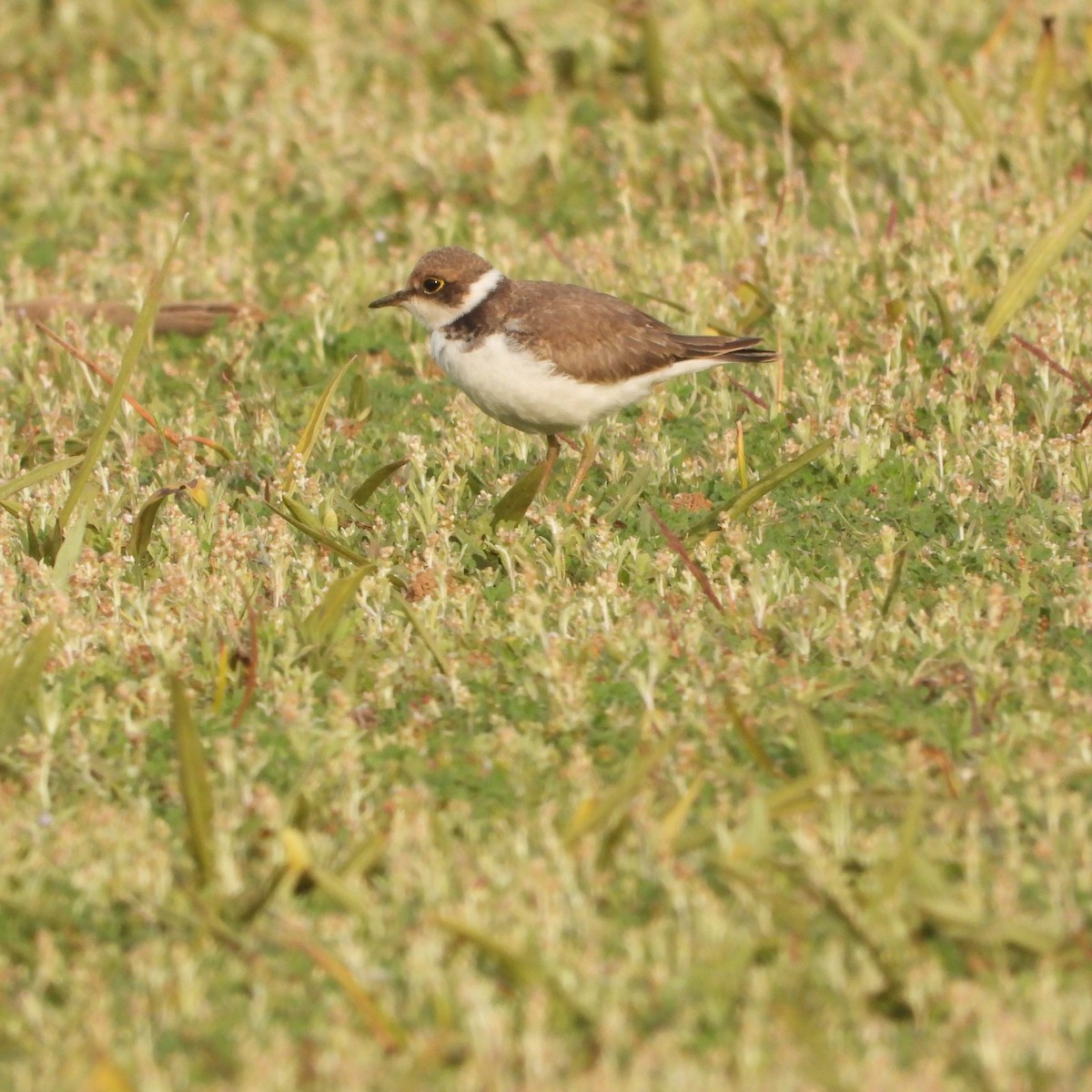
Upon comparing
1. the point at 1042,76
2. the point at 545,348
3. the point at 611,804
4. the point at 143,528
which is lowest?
the point at 143,528

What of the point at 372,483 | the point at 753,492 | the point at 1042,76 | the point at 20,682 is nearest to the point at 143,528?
the point at 372,483

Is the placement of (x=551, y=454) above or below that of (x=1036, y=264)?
below

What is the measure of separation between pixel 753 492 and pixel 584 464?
107 centimetres

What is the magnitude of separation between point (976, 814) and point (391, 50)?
387 inches

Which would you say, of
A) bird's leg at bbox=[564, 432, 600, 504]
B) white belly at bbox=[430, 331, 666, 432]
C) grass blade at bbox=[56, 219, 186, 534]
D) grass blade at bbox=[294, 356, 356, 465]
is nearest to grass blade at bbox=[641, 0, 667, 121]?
bird's leg at bbox=[564, 432, 600, 504]

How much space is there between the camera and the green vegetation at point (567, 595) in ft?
15.4

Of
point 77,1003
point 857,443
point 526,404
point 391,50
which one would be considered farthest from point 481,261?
point 391,50

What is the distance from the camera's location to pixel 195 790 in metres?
5.35

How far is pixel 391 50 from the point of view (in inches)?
538

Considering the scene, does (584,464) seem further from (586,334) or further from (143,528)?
(143,528)

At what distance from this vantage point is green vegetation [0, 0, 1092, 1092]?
470cm

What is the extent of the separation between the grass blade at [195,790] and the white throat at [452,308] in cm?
321

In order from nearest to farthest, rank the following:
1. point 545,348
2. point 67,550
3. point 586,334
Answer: point 67,550 → point 545,348 → point 586,334

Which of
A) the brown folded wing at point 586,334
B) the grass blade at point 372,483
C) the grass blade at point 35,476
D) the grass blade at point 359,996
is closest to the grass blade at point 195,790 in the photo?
the grass blade at point 359,996
